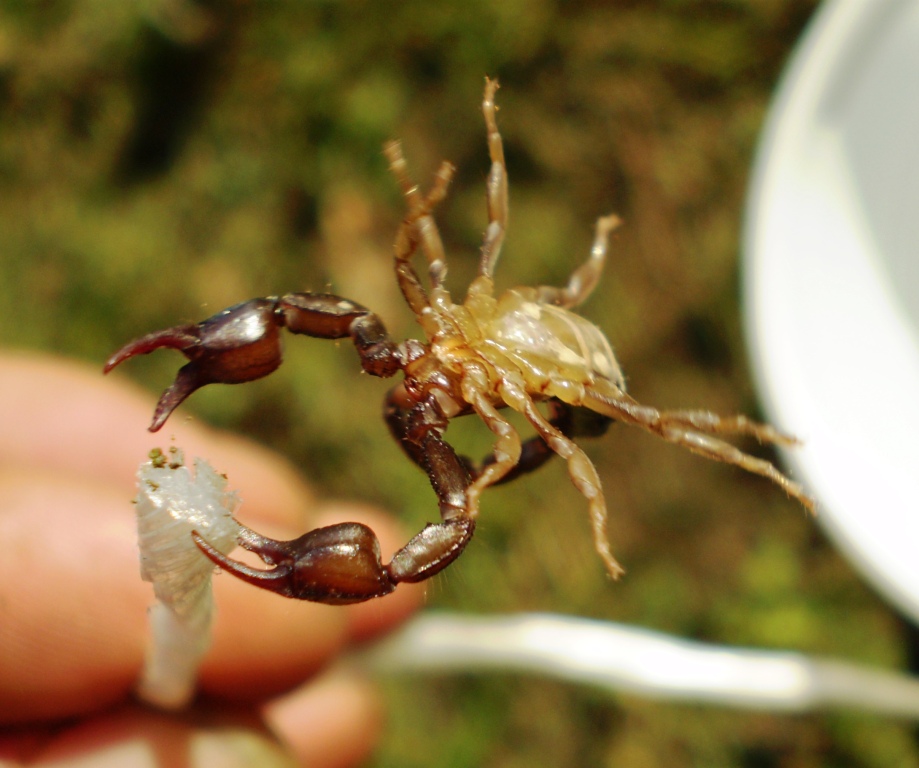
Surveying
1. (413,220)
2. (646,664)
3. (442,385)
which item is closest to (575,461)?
(442,385)

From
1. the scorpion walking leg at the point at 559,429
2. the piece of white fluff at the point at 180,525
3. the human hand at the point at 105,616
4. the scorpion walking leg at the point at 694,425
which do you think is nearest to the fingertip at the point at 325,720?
the human hand at the point at 105,616

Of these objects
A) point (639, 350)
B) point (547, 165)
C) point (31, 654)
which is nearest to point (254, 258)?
point (547, 165)

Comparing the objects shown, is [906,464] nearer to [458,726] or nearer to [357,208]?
[458,726]

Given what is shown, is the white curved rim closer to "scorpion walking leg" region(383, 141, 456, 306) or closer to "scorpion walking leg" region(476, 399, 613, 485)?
"scorpion walking leg" region(476, 399, 613, 485)

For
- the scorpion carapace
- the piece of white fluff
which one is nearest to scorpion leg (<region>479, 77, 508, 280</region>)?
the scorpion carapace

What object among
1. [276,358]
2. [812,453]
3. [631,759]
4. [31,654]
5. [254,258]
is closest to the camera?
[276,358]

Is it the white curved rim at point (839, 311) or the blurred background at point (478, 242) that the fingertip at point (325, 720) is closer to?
the blurred background at point (478, 242)

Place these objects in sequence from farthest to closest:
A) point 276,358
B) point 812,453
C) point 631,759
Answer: point 631,759 → point 812,453 → point 276,358
